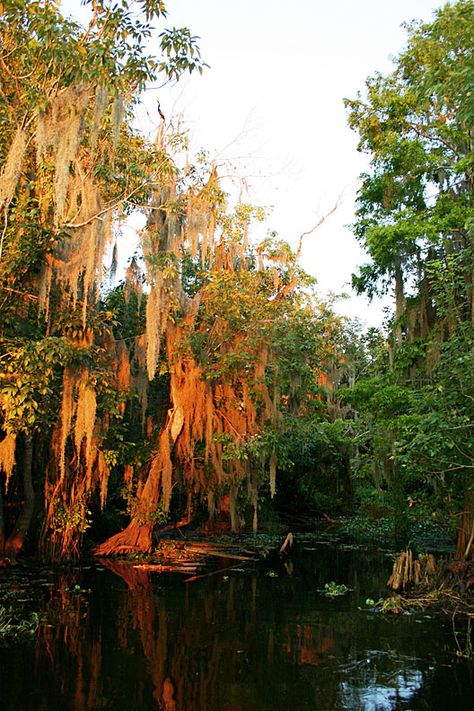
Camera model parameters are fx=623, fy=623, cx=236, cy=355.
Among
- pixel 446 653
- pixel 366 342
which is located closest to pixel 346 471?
pixel 366 342

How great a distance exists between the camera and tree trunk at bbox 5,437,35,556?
14.0 metres

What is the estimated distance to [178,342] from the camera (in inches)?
564

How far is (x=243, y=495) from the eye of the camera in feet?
62.6

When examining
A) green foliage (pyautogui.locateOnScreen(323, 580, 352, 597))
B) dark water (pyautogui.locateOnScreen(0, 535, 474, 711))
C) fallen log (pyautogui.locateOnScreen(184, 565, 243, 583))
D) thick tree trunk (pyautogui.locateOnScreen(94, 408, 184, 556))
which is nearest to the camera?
dark water (pyautogui.locateOnScreen(0, 535, 474, 711))

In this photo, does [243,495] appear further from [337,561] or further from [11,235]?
[11,235]

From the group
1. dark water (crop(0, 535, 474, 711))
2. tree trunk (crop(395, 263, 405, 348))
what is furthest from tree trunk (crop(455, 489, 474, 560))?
tree trunk (crop(395, 263, 405, 348))

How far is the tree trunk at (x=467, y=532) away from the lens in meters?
11.0

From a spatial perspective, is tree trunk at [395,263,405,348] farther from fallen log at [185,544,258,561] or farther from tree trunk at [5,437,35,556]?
tree trunk at [5,437,35,556]

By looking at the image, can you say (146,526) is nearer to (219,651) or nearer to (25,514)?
(25,514)

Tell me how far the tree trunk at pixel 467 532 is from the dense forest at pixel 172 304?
0.06 m

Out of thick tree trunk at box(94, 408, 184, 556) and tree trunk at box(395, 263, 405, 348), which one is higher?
tree trunk at box(395, 263, 405, 348)

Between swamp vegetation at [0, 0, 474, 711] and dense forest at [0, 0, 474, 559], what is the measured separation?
0.06 meters

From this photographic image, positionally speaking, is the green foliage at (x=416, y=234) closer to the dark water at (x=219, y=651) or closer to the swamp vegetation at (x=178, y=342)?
the swamp vegetation at (x=178, y=342)

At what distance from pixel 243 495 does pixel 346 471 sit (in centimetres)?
1038
